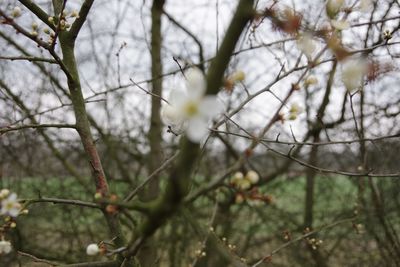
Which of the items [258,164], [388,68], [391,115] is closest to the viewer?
[388,68]

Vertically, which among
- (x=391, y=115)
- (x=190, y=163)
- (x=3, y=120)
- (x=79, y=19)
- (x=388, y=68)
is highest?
(x=3, y=120)

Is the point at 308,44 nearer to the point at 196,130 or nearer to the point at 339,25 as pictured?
the point at 339,25

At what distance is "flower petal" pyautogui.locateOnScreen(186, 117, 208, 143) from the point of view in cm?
82

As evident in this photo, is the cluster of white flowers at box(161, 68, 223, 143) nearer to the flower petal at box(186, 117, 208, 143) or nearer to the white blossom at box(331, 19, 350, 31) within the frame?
the flower petal at box(186, 117, 208, 143)

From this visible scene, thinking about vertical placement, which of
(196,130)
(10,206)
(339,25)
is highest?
(339,25)

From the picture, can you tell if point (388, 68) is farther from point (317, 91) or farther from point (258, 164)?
point (258, 164)

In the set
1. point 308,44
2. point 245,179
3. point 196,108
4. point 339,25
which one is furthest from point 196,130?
point 339,25

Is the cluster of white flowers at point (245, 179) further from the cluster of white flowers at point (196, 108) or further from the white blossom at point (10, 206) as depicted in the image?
the white blossom at point (10, 206)

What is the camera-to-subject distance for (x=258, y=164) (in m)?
6.89

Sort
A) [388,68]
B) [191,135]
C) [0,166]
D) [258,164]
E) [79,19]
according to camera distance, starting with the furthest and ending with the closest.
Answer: [258,164] → [0,166] → [79,19] → [388,68] → [191,135]

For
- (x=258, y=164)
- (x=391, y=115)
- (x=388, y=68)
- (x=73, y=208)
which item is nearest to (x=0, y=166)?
(x=73, y=208)

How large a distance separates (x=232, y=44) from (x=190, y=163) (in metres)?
0.21

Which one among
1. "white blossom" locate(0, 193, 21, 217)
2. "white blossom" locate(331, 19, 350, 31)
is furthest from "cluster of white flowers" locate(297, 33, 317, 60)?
"white blossom" locate(0, 193, 21, 217)

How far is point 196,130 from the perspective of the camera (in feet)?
2.85
